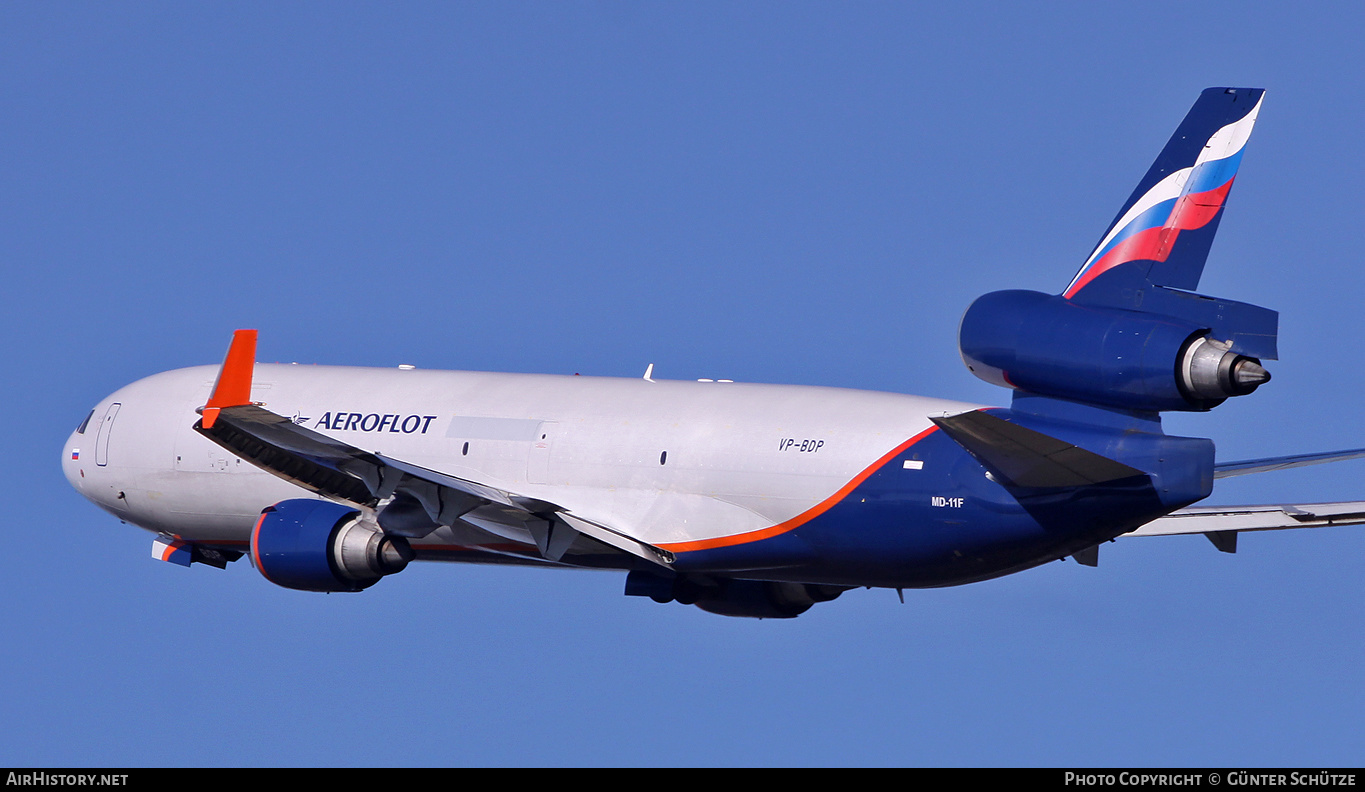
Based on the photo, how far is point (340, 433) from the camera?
37.0m

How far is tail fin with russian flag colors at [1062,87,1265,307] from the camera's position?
93.4ft

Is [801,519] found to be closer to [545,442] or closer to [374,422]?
[545,442]

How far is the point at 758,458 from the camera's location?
3331cm

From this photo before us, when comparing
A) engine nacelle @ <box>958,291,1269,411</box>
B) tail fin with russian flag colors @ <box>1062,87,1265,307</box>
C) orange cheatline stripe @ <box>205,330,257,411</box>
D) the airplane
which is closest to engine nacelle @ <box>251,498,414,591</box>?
the airplane

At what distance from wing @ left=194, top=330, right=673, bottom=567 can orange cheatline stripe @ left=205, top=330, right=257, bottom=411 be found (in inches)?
0.6

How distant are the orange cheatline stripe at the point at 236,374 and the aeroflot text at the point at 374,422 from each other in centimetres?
688

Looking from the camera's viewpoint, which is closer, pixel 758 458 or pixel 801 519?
pixel 801 519

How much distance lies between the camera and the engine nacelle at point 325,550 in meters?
34.4

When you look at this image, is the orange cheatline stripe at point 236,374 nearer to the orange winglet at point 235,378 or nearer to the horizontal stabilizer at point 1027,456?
the orange winglet at point 235,378

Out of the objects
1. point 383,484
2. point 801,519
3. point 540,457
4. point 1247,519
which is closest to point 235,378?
point 383,484

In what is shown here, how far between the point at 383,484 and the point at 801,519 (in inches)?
267

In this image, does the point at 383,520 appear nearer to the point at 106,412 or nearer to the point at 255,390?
the point at 255,390

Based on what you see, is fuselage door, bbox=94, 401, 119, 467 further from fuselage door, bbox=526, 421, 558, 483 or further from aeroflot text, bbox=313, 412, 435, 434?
fuselage door, bbox=526, 421, 558, 483

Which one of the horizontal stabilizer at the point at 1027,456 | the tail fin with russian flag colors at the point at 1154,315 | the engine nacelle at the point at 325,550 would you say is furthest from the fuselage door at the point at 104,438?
the tail fin with russian flag colors at the point at 1154,315
